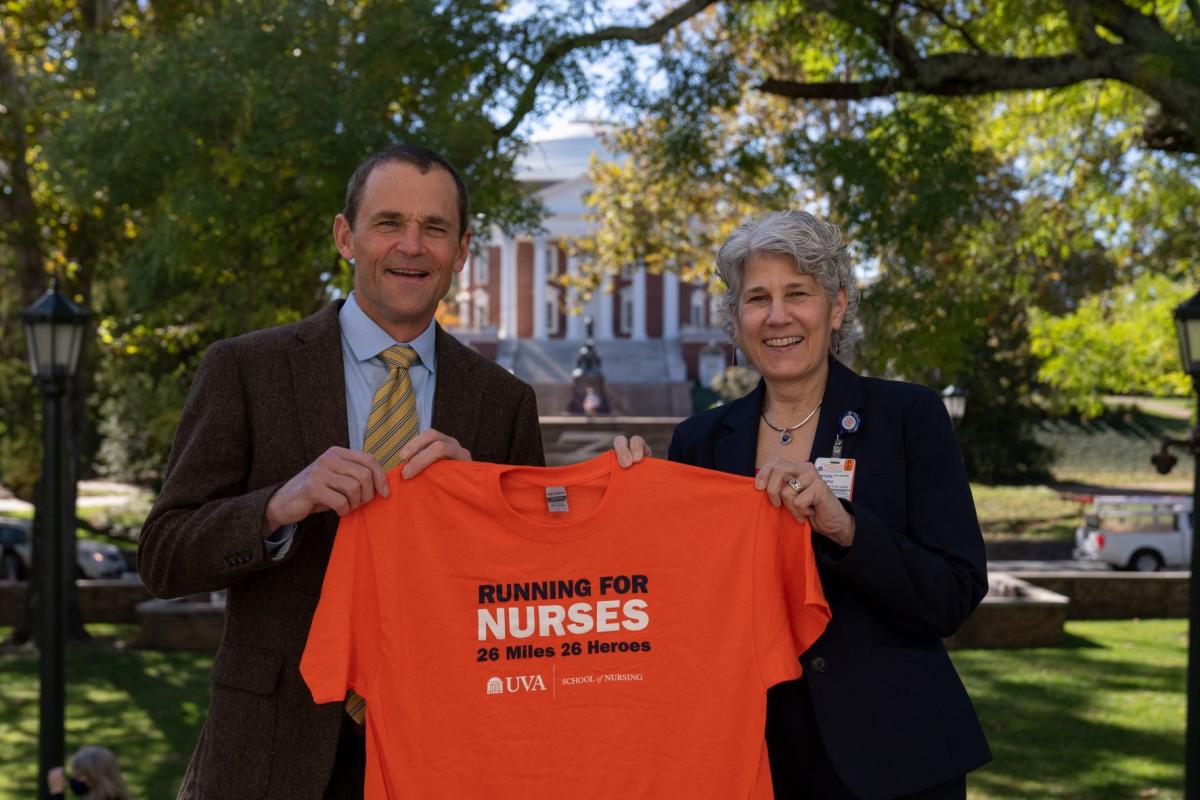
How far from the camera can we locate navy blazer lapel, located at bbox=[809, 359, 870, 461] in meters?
3.26

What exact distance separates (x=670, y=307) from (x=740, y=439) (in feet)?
195

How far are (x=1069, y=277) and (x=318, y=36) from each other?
2725 cm

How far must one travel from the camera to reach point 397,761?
9.29 feet

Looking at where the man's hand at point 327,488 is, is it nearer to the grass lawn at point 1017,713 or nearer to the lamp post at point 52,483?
the lamp post at point 52,483

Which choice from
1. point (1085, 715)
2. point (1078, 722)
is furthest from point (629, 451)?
point (1085, 715)

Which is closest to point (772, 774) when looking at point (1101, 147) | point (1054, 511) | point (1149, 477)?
point (1101, 147)

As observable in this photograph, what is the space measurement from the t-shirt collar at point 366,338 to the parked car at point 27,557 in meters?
21.7

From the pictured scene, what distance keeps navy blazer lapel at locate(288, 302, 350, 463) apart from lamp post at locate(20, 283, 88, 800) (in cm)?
569

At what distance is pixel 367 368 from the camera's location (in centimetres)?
326

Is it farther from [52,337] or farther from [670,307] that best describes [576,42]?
[670,307]

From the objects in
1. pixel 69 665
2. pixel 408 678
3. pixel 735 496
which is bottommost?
pixel 69 665

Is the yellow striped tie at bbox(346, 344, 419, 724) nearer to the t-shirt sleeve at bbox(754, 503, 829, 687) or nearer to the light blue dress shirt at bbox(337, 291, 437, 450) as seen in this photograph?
the light blue dress shirt at bbox(337, 291, 437, 450)

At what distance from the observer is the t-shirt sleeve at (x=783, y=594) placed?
9.71 feet

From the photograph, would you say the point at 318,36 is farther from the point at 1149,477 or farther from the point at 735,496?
the point at 1149,477
